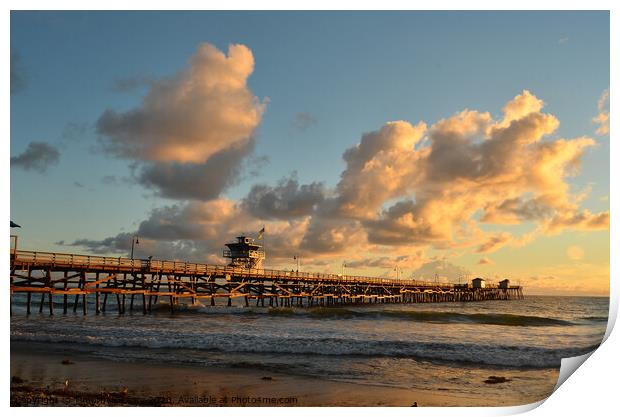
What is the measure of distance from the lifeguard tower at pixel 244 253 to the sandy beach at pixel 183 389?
1718 inches

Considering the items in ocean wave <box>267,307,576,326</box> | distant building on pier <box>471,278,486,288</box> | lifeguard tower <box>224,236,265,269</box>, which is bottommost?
ocean wave <box>267,307,576,326</box>

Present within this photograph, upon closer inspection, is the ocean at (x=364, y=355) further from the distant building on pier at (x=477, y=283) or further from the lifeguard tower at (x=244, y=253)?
the distant building on pier at (x=477, y=283)

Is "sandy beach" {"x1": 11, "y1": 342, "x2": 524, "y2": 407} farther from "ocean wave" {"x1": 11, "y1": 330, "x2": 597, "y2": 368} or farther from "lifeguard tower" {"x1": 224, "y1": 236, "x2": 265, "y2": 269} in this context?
"lifeguard tower" {"x1": 224, "y1": 236, "x2": 265, "y2": 269}

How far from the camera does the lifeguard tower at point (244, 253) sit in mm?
56781

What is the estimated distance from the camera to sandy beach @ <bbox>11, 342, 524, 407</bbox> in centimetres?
963

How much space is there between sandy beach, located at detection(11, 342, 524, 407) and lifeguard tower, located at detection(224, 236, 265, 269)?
43.6m

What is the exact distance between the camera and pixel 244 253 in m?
57.0

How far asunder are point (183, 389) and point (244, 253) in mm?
46791

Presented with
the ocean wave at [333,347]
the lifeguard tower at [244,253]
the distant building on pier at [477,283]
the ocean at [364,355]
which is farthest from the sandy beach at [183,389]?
the distant building on pier at [477,283]

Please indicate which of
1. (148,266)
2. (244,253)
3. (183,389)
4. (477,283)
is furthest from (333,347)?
(477,283)

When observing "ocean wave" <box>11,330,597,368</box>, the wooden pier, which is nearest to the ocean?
"ocean wave" <box>11,330,597,368</box>
